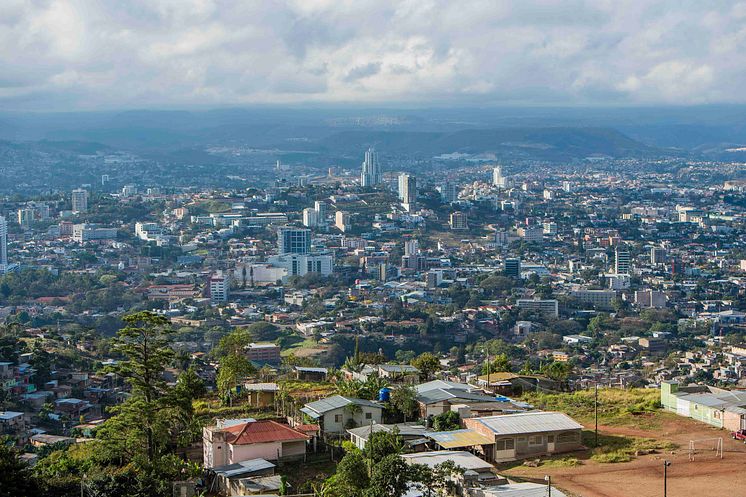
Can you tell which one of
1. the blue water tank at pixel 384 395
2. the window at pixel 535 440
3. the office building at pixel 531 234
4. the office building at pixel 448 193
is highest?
the window at pixel 535 440

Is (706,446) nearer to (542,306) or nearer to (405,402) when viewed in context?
(405,402)

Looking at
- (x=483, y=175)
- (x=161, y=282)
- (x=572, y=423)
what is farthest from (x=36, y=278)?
(x=483, y=175)

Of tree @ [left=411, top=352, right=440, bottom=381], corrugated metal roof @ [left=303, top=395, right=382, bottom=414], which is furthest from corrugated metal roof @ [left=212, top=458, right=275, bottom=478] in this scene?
tree @ [left=411, top=352, right=440, bottom=381]

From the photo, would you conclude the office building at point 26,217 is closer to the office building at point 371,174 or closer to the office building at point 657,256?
the office building at point 371,174

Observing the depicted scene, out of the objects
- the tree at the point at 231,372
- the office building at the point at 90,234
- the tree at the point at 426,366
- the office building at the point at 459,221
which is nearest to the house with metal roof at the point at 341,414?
the tree at the point at 231,372

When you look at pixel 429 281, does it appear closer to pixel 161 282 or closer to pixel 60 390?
pixel 161 282
